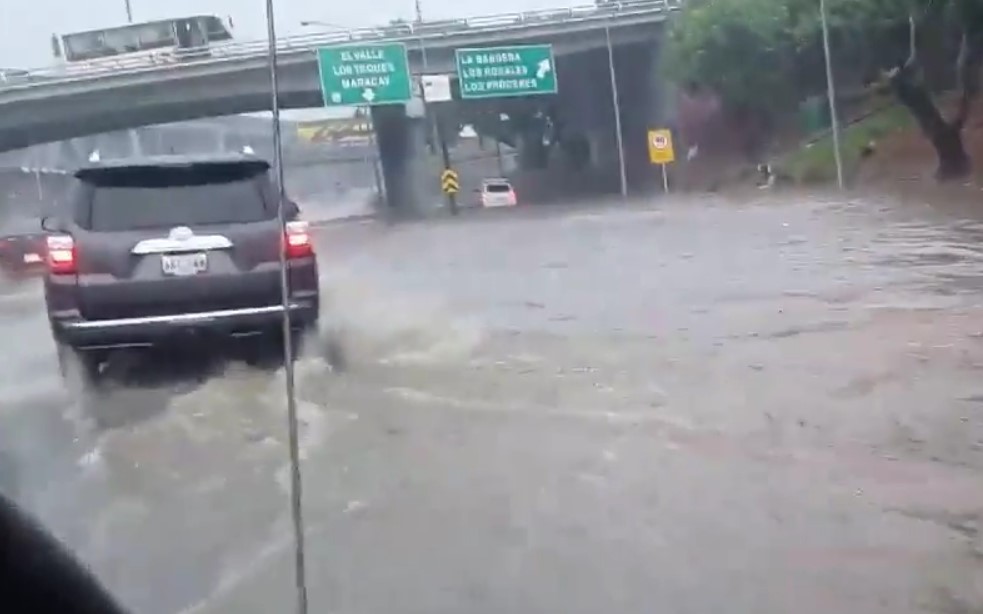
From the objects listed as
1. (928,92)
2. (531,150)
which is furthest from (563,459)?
(928,92)

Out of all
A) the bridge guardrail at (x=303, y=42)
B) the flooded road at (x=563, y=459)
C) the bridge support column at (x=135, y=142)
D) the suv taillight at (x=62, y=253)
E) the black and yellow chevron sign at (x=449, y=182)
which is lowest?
the flooded road at (x=563, y=459)

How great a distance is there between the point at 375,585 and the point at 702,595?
3.40ft

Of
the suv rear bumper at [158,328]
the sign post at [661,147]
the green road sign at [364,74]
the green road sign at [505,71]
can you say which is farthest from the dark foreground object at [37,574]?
the sign post at [661,147]

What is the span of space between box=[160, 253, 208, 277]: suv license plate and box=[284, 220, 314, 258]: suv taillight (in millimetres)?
854

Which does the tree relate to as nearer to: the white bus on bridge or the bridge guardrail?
the bridge guardrail

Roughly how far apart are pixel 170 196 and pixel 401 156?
4.33 m

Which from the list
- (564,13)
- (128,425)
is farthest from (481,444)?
(564,13)

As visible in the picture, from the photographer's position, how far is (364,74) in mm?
12117

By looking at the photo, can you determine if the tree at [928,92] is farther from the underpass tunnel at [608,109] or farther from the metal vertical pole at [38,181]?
the metal vertical pole at [38,181]

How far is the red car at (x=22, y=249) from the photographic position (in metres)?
8.55

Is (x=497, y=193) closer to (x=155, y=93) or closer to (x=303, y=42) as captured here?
(x=303, y=42)

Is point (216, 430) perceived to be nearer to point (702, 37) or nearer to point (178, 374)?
point (178, 374)

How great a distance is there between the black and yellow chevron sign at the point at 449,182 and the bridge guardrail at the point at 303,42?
8.90 feet

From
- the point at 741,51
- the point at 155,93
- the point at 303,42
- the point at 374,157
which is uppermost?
the point at 303,42
